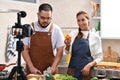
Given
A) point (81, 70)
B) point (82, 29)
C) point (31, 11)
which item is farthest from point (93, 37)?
point (31, 11)

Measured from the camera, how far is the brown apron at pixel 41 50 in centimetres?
276

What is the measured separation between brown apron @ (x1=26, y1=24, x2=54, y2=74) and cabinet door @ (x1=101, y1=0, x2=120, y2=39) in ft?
4.77

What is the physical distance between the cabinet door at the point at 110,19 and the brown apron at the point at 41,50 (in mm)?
1453

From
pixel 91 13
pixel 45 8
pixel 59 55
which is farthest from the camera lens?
pixel 91 13

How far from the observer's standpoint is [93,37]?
2789 millimetres

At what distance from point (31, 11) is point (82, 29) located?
1605 mm

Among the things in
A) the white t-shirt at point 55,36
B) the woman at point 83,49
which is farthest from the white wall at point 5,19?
the woman at point 83,49

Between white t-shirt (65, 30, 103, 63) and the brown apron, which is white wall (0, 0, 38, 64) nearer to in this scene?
the brown apron

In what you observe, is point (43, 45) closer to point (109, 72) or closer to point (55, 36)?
point (55, 36)

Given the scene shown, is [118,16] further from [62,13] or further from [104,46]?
[62,13]

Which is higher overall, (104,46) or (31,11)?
(31,11)

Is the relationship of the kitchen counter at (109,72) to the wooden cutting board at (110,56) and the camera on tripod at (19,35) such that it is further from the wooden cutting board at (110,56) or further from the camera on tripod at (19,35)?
the camera on tripod at (19,35)

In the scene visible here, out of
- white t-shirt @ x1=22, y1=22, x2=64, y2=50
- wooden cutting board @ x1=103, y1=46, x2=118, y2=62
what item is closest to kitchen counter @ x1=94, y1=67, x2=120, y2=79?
wooden cutting board @ x1=103, y1=46, x2=118, y2=62

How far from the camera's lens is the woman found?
8.83 ft
